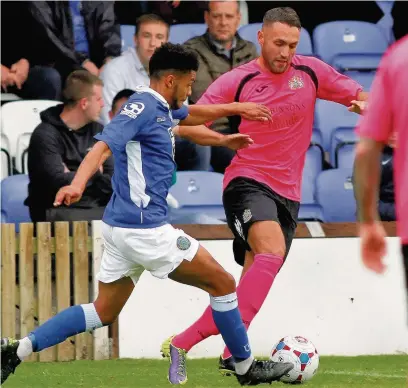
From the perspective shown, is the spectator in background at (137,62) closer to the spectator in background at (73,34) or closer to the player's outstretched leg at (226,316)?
the spectator in background at (73,34)

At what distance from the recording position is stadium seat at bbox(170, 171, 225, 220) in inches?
432

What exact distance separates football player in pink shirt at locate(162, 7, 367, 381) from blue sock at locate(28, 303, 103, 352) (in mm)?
1204

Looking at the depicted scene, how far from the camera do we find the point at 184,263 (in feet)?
21.9

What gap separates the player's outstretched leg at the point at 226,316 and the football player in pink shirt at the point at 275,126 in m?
0.75

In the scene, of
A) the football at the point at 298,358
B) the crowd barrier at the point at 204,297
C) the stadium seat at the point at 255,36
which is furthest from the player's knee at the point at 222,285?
the stadium seat at the point at 255,36

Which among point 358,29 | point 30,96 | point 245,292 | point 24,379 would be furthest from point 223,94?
point 358,29

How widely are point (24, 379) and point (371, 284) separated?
10.1ft

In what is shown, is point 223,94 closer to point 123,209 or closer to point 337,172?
point 123,209

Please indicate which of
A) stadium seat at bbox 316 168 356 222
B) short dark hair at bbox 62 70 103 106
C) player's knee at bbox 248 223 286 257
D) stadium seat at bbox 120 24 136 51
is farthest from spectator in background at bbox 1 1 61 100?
player's knee at bbox 248 223 286 257

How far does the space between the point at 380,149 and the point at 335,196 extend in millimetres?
7340

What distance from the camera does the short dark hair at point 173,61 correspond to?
22.5 feet

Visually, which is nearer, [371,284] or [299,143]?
[299,143]

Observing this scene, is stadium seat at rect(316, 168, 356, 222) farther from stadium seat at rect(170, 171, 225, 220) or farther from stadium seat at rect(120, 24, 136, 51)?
stadium seat at rect(120, 24, 136, 51)

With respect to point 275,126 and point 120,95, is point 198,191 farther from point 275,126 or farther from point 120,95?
point 275,126
